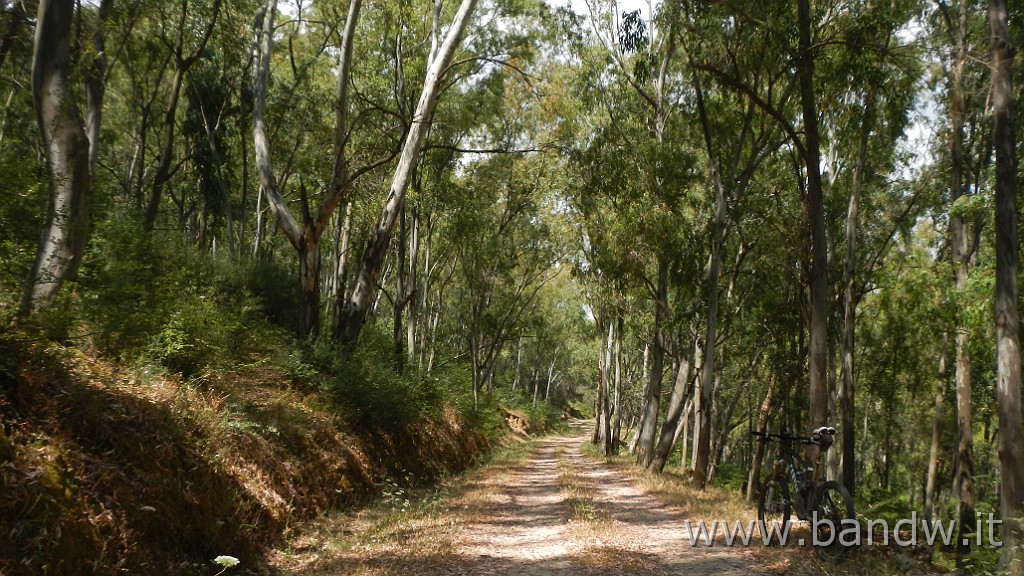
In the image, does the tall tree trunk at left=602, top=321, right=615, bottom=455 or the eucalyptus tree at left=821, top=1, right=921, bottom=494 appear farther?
the tall tree trunk at left=602, top=321, right=615, bottom=455

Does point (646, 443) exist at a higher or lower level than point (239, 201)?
lower

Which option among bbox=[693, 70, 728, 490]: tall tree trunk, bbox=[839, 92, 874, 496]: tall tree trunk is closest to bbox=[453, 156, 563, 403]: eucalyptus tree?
bbox=[693, 70, 728, 490]: tall tree trunk

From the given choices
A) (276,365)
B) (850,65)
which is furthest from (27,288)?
(850,65)

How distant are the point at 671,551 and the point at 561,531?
5.06 feet

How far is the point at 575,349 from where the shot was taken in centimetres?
4862

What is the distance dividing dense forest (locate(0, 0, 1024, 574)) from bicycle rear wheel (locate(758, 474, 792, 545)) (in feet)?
2.43

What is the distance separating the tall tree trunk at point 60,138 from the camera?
541 cm

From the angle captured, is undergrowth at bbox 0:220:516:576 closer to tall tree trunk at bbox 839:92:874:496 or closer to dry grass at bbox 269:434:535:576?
dry grass at bbox 269:434:535:576

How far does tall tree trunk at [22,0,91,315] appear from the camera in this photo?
17.7ft

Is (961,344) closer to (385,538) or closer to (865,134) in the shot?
(865,134)

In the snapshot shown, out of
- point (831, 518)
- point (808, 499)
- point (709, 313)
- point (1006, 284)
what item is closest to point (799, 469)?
point (808, 499)

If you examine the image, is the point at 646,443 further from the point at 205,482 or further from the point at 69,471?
the point at 69,471

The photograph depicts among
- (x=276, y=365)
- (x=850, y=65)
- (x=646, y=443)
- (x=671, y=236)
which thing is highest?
(x=850, y=65)

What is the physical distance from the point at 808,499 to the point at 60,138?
8.36 m
